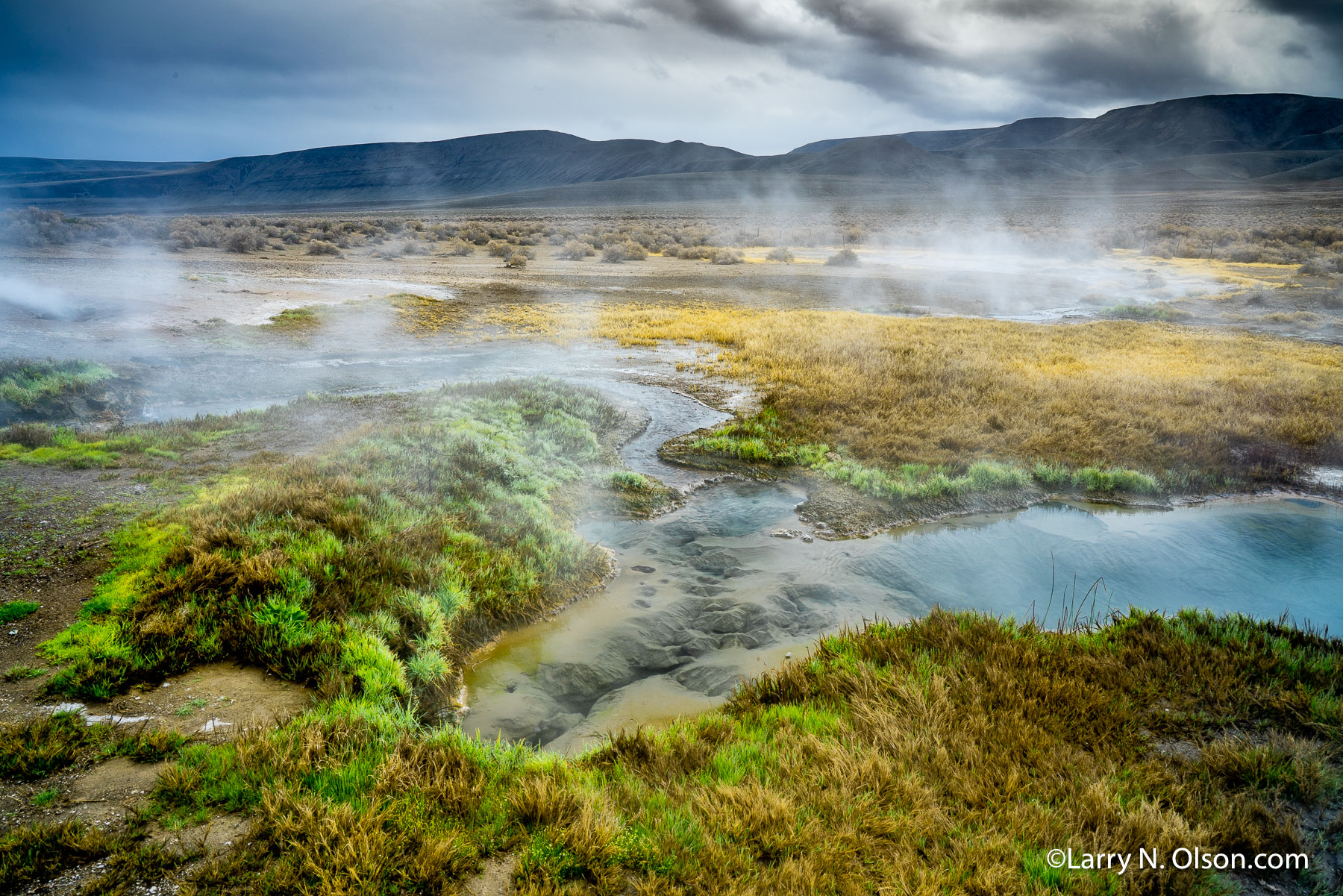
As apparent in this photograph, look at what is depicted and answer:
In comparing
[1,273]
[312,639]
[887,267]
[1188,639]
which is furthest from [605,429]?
[887,267]

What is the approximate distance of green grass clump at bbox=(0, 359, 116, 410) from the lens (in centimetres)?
1048

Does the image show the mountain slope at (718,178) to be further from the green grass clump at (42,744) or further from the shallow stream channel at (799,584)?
the green grass clump at (42,744)

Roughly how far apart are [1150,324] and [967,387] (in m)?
13.2

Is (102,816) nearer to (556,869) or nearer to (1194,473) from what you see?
(556,869)

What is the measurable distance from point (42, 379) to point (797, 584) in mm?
13414

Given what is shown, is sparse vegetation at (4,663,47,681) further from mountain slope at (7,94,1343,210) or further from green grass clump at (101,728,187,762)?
mountain slope at (7,94,1343,210)

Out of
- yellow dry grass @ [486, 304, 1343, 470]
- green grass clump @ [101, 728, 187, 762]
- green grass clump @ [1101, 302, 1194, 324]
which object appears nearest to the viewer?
green grass clump @ [101, 728, 187, 762]

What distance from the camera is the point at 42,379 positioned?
1114cm

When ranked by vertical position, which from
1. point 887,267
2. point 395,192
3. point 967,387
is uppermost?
point 395,192

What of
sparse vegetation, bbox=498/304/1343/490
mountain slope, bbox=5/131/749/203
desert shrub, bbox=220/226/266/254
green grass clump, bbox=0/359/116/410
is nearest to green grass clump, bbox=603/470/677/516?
sparse vegetation, bbox=498/304/1343/490

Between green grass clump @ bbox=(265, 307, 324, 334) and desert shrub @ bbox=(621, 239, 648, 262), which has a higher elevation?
desert shrub @ bbox=(621, 239, 648, 262)

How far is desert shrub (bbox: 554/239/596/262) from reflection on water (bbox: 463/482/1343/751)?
36310 millimetres

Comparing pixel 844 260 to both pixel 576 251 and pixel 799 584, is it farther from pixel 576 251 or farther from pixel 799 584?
pixel 799 584

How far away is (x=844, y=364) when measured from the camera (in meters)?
16.1
